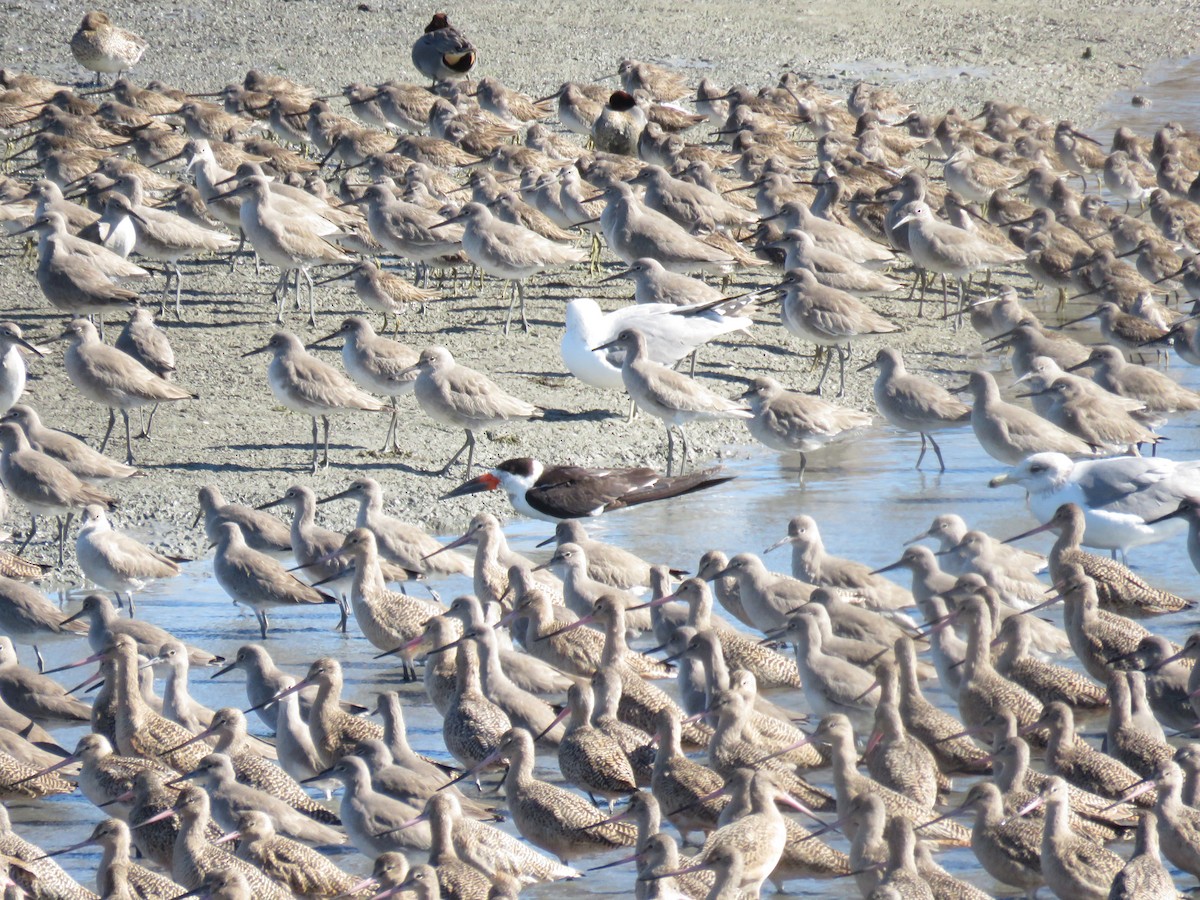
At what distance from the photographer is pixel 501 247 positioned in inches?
558

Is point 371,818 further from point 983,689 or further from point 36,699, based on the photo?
point 983,689

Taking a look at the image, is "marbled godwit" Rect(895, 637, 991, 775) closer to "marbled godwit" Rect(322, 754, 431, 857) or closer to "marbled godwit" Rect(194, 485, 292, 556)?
"marbled godwit" Rect(322, 754, 431, 857)

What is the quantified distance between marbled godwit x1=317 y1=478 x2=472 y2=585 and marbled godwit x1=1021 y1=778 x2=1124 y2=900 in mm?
4030

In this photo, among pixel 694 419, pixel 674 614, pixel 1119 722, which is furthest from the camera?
pixel 694 419

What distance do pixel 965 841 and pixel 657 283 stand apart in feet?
24.8

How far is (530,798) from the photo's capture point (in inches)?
262

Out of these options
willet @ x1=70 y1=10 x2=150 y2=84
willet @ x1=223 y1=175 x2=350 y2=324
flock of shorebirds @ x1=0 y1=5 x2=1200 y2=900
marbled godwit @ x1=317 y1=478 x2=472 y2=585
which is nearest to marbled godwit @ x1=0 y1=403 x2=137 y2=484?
flock of shorebirds @ x1=0 y1=5 x2=1200 y2=900

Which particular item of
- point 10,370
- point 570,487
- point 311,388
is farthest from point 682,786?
point 10,370

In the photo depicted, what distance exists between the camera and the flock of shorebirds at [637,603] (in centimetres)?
632

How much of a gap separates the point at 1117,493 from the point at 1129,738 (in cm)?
302

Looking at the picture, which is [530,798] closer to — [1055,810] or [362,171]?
[1055,810]

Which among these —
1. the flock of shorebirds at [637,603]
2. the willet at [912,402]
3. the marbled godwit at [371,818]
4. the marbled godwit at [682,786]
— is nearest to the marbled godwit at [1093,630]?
the flock of shorebirds at [637,603]

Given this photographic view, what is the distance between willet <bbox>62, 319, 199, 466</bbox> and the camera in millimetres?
11398

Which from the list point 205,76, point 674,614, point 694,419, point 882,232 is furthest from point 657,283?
point 205,76
